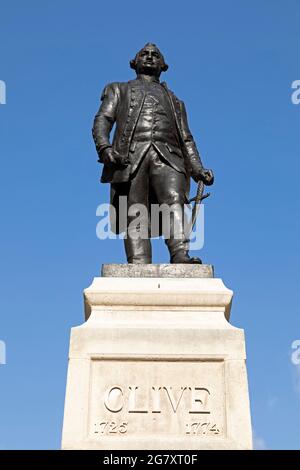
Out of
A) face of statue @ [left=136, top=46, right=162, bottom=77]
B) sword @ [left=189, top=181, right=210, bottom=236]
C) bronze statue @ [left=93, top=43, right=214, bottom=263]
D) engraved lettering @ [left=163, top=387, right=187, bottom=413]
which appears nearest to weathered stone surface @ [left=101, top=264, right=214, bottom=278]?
bronze statue @ [left=93, top=43, right=214, bottom=263]

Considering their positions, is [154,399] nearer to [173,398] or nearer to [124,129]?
[173,398]

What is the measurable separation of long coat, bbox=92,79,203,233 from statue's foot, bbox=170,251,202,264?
708 millimetres

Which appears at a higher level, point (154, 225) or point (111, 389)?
point (154, 225)

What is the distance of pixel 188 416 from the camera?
20.7ft

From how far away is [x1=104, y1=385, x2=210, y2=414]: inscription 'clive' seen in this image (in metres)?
6.35

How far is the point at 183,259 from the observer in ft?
24.5

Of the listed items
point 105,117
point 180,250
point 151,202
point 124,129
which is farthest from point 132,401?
point 105,117

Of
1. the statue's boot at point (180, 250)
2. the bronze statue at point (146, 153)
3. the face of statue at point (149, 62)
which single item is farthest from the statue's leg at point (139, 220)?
the face of statue at point (149, 62)

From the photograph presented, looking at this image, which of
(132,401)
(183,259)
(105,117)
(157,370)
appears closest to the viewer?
(132,401)

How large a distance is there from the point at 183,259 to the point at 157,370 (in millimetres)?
1338

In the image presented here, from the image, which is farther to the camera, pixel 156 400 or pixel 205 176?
pixel 205 176
